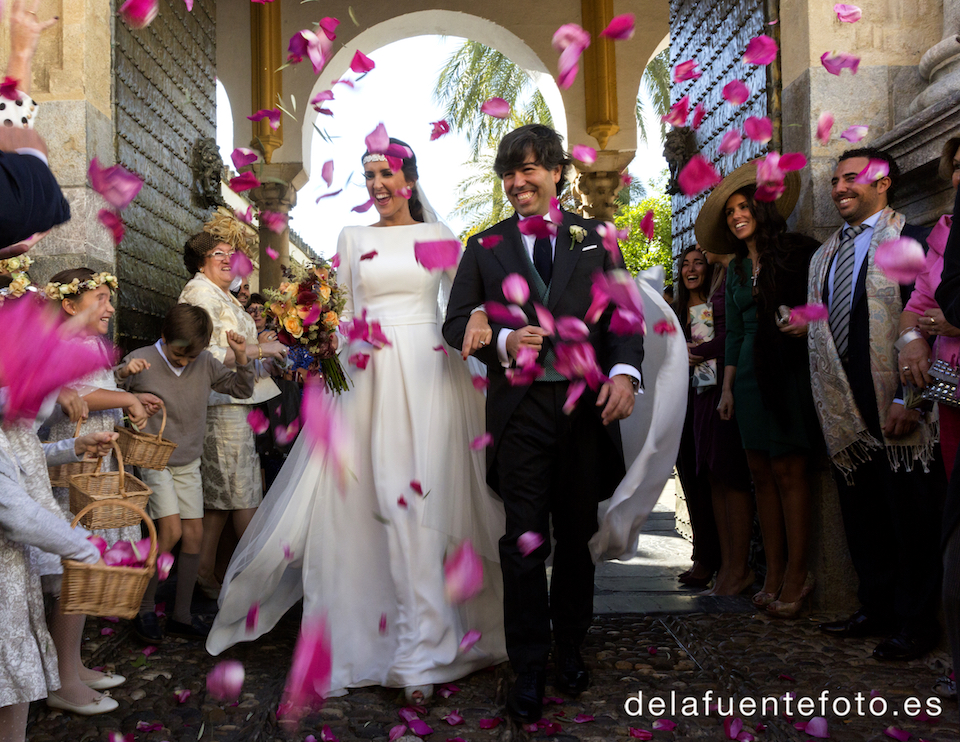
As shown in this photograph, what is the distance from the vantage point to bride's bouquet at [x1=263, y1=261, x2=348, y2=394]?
3.55 m

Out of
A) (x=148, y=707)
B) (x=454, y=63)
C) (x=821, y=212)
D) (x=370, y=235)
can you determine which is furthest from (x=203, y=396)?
(x=454, y=63)

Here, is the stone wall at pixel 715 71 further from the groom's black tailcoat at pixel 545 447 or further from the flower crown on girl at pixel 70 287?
the flower crown on girl at pixel 70 287

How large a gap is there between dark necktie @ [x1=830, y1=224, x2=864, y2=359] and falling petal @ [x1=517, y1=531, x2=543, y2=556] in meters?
1.81

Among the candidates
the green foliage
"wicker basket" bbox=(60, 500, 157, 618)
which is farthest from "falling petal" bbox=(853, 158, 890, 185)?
the green foliage

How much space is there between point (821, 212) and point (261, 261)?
777 centimetres

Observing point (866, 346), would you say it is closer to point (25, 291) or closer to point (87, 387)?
point (87, 387)

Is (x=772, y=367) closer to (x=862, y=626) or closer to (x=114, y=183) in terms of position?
(x=862, y=626)

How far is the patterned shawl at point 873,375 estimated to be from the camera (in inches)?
141

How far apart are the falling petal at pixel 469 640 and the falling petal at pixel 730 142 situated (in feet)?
12.0

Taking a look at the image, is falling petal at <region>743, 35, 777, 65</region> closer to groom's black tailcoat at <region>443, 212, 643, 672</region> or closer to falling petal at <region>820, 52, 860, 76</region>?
falling petal at <region>820, 52, 860, 76</region>

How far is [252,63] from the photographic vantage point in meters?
10.2

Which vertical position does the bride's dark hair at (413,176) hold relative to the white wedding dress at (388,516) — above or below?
above

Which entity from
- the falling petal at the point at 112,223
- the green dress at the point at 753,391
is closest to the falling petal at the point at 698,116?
the green dress at the point at 753,391

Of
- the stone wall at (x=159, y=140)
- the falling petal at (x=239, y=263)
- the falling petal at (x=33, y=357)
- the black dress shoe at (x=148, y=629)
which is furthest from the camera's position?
the stone wall at (x=159, y=140)
